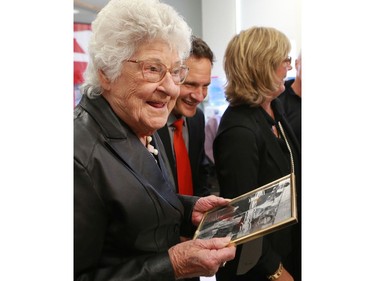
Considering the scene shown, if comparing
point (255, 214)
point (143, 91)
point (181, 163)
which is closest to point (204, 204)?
point (181, 163)

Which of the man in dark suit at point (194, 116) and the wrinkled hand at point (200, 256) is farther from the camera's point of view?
the man in dark suit at point (194, 116)

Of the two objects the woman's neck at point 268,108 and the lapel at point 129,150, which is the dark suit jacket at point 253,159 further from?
the lapel at point 129,150

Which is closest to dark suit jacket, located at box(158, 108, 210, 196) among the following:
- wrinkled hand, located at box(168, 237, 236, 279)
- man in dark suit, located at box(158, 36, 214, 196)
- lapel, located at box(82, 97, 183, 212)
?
man in dark suit, located at box(158, 36, 214, 196)

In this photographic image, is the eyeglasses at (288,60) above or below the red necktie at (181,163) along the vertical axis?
above

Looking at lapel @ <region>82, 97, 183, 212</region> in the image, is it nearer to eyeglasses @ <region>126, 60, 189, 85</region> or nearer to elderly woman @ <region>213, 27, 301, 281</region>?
eyeglasses @ <region>126, 60, 189, 85</region>

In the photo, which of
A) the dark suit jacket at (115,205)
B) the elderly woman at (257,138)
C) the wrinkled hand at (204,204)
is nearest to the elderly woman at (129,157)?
the dark suit jacket at (115,205)

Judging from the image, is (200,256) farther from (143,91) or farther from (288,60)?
(288,60)

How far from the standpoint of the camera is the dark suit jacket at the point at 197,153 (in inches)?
47.9

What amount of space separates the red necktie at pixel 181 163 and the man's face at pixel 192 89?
39 millimetres

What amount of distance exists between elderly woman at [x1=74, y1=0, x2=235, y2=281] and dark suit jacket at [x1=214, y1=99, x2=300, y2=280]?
0.69 ft

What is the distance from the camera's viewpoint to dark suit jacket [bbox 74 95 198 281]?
93 cm

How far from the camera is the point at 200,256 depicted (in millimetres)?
958
